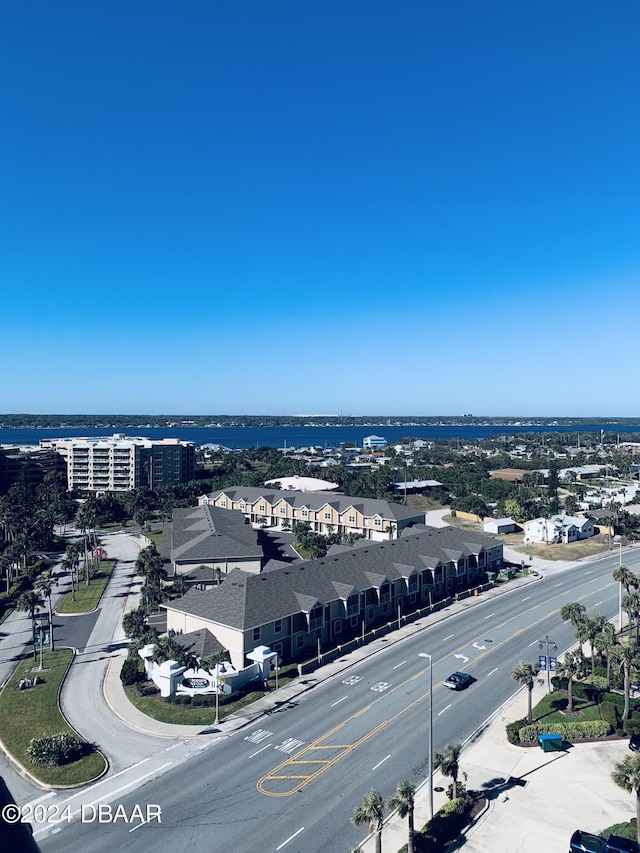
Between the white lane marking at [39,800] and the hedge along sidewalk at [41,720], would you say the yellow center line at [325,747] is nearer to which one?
the hedge along sidewalk at [41,720]

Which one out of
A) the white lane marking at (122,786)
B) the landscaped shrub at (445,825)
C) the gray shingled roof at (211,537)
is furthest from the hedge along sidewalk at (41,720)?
the gray shingled roof at (211,537)

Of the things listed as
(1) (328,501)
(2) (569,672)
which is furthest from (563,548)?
(2) (569,672)

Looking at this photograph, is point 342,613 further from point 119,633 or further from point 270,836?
point 270,836

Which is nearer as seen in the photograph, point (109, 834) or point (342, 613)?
point (109, 834)

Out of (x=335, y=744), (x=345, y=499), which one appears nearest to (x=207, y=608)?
(x=335, y=744)

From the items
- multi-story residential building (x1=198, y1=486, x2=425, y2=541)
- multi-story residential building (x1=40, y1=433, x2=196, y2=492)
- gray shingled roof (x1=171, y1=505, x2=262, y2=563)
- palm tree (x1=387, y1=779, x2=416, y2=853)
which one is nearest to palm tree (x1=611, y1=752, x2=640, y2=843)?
palm tree (x1=387, y1=779, x2=416, y2=853)

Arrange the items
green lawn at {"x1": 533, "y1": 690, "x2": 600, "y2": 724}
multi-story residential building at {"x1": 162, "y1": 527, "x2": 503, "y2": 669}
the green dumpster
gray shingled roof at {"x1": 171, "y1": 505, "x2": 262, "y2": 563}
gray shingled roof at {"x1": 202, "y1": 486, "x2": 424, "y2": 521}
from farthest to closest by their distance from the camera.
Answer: gray shingled roof at {"x1": 202, "y1": 486, "x2": 424, "y2": 521} < gray shingled roof at {"x1": 171, "y1": 505, "x2": 262, "y2": 563} < multi-story residential building at {"x1": 162, "y1": 527, "x2": 503, "y2": 669} < green lawn at {"x1": 533, "y1": 690, "x2": 600, "y2": 724} < the green dumpster

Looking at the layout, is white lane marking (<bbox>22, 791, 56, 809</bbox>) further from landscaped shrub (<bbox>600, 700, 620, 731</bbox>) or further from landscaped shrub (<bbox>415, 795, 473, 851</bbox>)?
landscaped shrub (<bbox>600, 700, 620, 731</bbox>)
